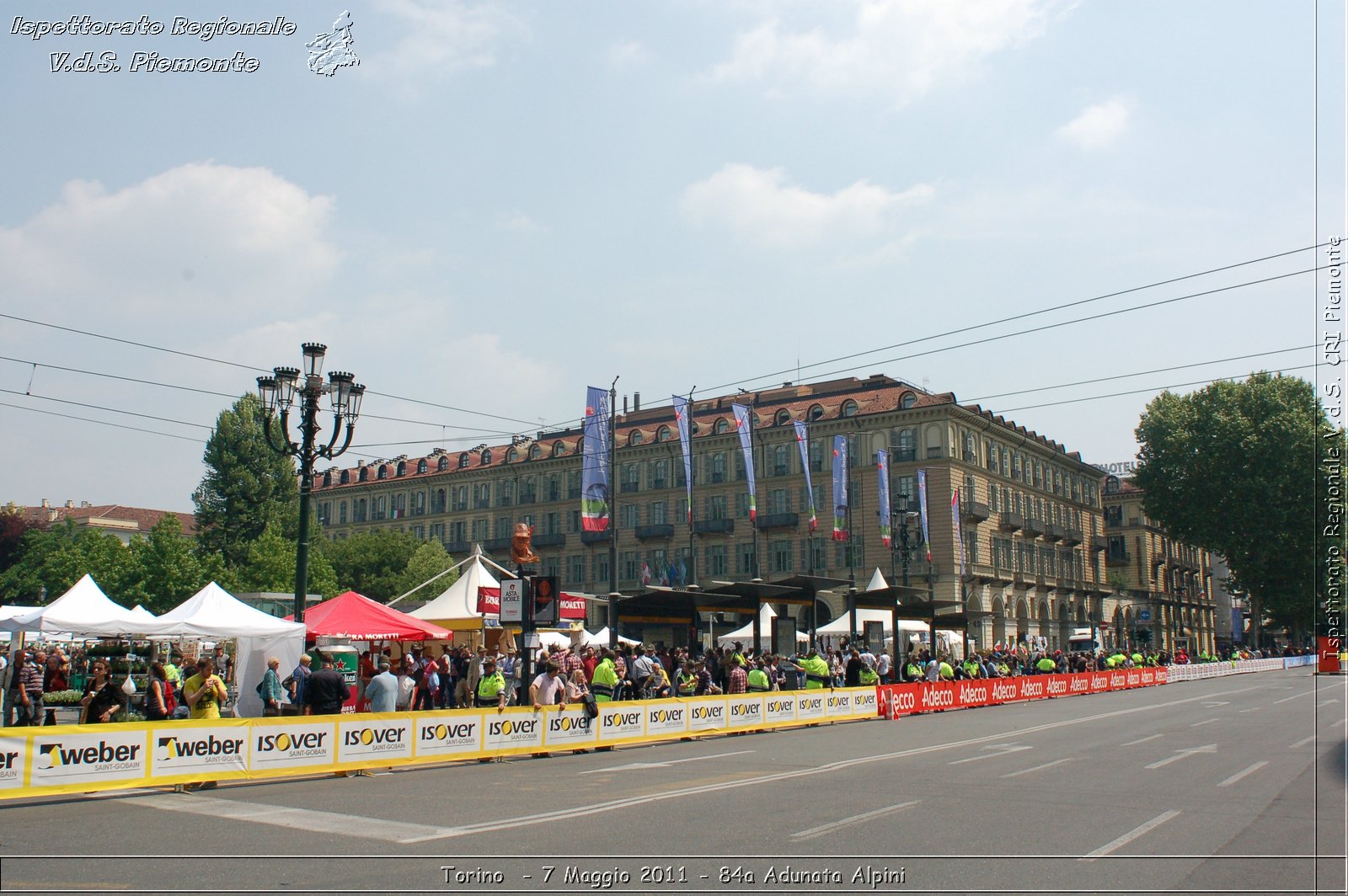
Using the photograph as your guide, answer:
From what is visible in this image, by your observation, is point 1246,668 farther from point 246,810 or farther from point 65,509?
point 65,509

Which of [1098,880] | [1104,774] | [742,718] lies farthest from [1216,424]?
[1098,880]

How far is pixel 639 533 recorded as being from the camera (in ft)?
250

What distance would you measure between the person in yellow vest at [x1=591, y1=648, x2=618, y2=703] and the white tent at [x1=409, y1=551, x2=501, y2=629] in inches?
283

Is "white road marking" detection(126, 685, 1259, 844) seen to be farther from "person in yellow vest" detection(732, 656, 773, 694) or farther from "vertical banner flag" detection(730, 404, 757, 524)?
"vertical banner flag" detection(730, 404, 757, 524)

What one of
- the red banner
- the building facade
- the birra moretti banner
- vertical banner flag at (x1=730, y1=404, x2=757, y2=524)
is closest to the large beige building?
the building facade

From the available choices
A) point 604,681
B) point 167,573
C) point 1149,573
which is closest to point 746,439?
point 604,681

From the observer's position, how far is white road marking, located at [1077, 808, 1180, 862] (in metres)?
8.79

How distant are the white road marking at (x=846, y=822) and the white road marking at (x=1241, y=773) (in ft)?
15.3

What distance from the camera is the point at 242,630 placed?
21297 mm

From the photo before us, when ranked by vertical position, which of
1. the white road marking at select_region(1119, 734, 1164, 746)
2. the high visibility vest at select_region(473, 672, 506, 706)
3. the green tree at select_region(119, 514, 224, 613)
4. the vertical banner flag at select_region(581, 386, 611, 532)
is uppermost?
the vertical banner flag at select_region(581, 386, 611, 532)

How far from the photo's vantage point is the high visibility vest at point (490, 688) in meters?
21.1

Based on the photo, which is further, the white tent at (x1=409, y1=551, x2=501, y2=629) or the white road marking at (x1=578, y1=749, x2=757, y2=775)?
the white tent at (x1=409, y1=551, x2=501, y2=629)

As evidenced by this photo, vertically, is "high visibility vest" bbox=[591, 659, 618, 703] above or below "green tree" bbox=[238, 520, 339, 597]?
below

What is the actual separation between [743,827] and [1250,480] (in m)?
68.6
